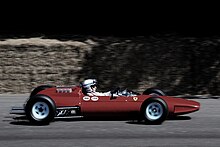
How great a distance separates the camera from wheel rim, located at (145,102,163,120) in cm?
1185

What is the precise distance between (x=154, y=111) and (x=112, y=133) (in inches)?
60.2

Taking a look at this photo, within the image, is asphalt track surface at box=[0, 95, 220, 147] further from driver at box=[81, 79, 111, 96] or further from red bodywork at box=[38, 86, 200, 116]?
driver at box=[81, 79, 111, 96]

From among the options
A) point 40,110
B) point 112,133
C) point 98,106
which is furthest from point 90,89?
point 112,133

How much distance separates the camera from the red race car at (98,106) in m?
11.9

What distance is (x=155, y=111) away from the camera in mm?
11953

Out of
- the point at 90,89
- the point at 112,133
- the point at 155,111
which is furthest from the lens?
the point at 90,89

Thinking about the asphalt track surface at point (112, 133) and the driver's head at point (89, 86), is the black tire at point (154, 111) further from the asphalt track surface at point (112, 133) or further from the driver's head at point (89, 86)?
the driver's head at point (89, 86)

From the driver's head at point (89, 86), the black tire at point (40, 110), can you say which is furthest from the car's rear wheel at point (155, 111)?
the black tire at point (40, 110)

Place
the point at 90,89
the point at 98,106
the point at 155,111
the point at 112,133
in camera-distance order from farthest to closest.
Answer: the point at 90,89 < the point at 98,106 < the point at 155,111 < the point at 112,133

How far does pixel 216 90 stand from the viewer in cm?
1964

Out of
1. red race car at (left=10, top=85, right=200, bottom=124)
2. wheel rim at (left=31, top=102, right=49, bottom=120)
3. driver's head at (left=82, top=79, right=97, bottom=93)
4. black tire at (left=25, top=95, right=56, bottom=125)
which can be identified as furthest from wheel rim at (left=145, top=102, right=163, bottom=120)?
wheel rim at (left=31, top=102, right=49, bottom=120)

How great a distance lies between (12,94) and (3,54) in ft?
6.01

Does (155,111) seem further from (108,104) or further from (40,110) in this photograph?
(40,110)

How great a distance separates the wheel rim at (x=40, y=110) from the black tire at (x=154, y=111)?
2.07 m
